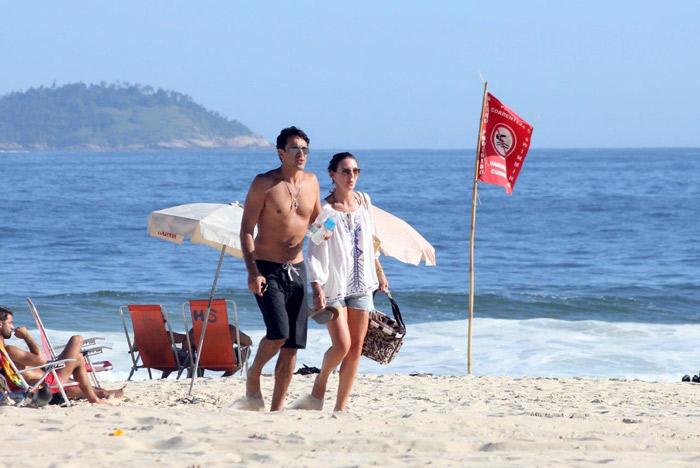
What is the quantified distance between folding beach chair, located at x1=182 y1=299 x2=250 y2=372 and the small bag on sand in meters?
2.89

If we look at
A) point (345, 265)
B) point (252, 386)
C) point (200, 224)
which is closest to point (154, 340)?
point (200, 224)

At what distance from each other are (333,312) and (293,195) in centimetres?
68

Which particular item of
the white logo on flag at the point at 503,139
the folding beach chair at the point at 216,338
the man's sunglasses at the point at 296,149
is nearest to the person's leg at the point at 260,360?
the man's sunglasses at the point at 296,149

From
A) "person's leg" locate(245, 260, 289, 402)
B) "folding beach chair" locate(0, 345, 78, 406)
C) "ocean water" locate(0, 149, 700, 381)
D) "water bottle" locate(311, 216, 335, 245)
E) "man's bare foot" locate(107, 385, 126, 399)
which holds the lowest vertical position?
"ocean water" locate(0, 149, 700, 381)

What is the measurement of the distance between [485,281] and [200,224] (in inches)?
520

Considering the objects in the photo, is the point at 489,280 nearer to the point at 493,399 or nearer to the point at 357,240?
the point at 493,399

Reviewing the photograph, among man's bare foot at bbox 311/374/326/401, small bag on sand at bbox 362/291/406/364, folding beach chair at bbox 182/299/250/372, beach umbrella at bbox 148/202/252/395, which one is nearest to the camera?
man's bare foot at bbox 311/374/326/401

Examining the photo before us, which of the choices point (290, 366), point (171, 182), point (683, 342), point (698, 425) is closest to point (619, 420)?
point (698, 425)

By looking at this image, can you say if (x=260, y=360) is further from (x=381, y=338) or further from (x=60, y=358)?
(x=60, y=358)

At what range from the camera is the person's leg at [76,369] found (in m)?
6.63

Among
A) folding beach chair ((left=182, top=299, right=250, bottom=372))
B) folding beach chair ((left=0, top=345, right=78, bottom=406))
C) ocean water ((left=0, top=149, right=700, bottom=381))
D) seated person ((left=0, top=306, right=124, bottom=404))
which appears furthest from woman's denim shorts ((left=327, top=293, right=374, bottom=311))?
ocean water ((left=0, top=149, right=700, bottom=381))

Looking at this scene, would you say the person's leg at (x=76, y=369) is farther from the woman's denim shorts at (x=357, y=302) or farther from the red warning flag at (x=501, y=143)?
the red warning flag at (x=501, y=143)

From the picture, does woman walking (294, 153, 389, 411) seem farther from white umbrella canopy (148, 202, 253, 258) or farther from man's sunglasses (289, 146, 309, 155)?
white umbrella canopy (148, 202, 253, 258)

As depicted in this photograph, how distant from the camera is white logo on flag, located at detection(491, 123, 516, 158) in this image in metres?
8.30
